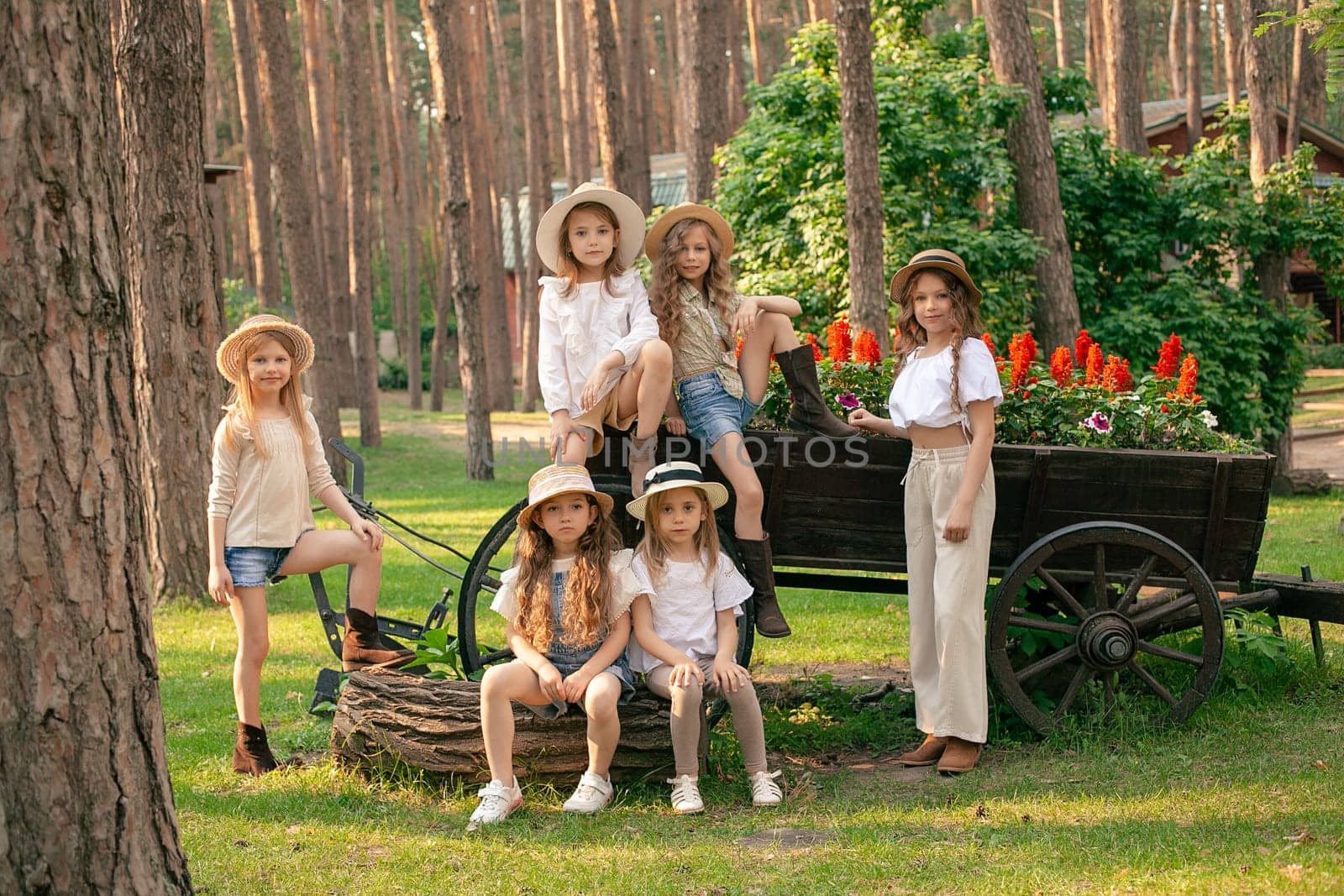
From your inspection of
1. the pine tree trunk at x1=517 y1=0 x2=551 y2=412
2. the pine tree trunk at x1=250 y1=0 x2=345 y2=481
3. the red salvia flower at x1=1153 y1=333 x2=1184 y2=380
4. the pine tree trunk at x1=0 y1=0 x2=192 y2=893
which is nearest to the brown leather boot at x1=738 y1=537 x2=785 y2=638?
the red salvia flower at x1=1153 y1=333 x2=1184 y2=380

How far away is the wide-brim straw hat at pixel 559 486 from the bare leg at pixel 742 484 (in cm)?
49

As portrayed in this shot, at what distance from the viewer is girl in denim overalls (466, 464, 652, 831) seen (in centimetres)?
435

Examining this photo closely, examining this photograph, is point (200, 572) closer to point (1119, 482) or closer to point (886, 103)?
point (1119, 482)

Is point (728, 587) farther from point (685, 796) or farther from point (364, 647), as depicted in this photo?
point (364, 647)

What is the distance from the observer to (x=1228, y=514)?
491cm

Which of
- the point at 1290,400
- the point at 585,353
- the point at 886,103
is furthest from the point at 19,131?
the point at 1290,400

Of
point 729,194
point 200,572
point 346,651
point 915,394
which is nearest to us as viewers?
point 915,394

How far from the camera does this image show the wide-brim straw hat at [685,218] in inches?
196

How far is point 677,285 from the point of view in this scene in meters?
4.98

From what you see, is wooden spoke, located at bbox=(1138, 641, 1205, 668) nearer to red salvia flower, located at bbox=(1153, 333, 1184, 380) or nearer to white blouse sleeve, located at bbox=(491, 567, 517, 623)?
red salvia flower, located at bbox=(1153, 333, 1184, 380)

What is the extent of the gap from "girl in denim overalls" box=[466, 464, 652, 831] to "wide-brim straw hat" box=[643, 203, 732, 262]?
107 centimetres

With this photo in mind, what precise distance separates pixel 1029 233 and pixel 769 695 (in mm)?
7122

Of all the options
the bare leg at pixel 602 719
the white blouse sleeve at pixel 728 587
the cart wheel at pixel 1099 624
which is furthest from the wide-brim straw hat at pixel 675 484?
the cart wheel at pixel 1099 624

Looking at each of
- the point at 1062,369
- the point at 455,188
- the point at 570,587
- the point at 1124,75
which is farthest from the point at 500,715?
the point at 1124,75
